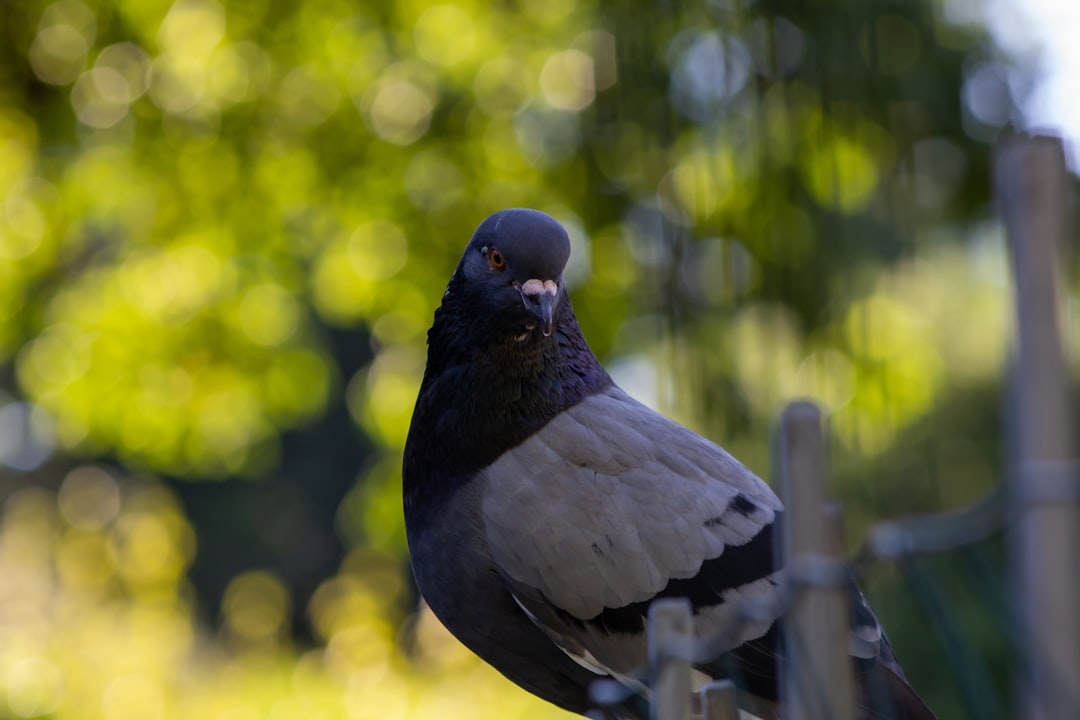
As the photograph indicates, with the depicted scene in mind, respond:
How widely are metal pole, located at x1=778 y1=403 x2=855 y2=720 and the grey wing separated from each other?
129 cm

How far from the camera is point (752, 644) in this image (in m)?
2.77

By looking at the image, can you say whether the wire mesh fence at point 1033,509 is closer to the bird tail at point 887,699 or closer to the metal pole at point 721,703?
the metal pole at point 721,703

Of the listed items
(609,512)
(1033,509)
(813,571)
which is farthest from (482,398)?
(1033,509)

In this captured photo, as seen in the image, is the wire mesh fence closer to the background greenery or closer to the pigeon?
the pigeon

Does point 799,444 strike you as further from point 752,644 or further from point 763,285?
point 763,285

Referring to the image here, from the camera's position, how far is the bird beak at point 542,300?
2.95 meters

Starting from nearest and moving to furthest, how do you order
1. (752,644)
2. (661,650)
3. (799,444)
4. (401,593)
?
(799,444) → (661,650) → (752,644) → (401,593)

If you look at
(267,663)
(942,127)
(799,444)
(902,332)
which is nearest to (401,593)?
(267,663)

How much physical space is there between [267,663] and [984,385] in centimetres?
501

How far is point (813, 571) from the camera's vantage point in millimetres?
1471

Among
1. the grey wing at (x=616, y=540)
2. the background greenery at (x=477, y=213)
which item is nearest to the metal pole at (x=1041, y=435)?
the grey wing at (x=616, y=540)

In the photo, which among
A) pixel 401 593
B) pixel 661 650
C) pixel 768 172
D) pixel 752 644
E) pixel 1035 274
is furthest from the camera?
pixel 401 593

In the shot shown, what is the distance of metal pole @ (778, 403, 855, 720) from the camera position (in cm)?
146

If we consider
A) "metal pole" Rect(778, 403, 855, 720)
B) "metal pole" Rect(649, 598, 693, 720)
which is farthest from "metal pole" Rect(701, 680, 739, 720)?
"metal pole" Rect(778, 403, 855, 720)
